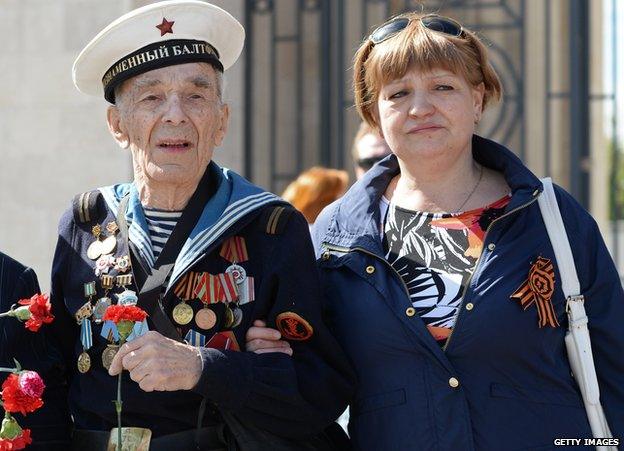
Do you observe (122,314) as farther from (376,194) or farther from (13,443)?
(376,194)

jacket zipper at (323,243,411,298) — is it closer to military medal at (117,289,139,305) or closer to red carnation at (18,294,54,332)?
military medal at (117,289,139,305)

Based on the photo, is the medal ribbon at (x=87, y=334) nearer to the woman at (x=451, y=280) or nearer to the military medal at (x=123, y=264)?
the military medal at (x=123, y=264)

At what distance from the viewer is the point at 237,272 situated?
126 inches

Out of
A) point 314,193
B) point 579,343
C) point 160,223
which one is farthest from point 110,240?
point 314,193

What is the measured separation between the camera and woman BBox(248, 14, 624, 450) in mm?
3182

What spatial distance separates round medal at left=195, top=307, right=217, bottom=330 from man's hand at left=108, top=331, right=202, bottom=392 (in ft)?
0.66

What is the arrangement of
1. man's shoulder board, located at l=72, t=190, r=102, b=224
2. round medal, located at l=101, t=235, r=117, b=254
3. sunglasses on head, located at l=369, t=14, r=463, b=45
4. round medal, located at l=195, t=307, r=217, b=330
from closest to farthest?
round medal, located at l=195, t=307, r=217, b=330 < round medal, located at l=101, t=235, r=117, b=254 < man's shoulder board, located at l=72, t=190, r=102, b=224 < sunglasses on head, located at l=369, t=14, r=463, b=45

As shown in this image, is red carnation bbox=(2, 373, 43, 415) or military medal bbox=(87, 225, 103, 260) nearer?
red carnation bbox=(2, 373, 43, 415)

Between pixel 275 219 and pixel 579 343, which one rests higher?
pixel 275 219

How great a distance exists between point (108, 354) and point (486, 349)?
1.01 metres

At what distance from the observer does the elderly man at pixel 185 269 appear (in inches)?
122

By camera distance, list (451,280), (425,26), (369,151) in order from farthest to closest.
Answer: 1. (369,151)
2. (425,26)
3. (451,280)

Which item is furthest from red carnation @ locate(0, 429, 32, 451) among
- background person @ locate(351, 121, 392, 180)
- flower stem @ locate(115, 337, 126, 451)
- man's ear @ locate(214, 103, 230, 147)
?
background person @ locate(351, 121, 392, 180)

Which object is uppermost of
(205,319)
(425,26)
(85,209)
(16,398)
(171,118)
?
(425,26)
